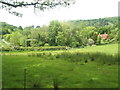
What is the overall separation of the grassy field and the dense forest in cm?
15

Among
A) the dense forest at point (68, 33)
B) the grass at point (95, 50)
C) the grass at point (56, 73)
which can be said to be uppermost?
the dense forest at point (68, 33)

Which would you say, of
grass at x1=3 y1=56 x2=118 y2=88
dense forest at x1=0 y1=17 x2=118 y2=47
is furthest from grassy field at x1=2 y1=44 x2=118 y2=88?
dense forest at x1=0 y1=17 x2=118 y2=47

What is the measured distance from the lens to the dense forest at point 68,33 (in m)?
2.43

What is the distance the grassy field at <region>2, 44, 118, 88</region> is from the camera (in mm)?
1624

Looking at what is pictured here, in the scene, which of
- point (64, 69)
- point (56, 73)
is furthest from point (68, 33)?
point (56, 73)

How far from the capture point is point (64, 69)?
6.68ft

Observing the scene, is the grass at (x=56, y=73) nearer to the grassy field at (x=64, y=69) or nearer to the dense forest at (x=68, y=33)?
the grassy field at (x=64, y=69)

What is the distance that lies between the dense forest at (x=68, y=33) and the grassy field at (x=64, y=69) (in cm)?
15

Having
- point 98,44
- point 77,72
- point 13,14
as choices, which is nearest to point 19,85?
point 77,72

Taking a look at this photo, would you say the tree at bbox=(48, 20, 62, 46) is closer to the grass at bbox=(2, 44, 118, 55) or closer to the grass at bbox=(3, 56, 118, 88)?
the grass at bbox=(2, 44, 118, 55)

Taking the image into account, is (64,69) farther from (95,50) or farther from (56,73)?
(95,50)

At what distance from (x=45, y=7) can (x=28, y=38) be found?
0.72 m

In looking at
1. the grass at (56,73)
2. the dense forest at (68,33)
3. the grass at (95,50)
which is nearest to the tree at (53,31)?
the dense forest at (68,33)

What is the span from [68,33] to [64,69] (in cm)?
72
